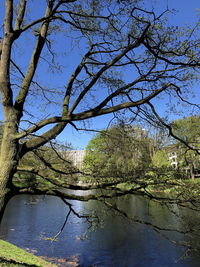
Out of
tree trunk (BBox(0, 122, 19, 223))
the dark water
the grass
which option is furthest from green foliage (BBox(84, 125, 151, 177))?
the dark water

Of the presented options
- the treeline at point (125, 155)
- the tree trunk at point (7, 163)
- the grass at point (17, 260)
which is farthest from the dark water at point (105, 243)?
the tree trunk at point (7, 163)

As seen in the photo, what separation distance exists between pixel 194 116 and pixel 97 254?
25.4 ft

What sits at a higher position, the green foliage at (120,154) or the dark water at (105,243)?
the green foliage at (120,154)

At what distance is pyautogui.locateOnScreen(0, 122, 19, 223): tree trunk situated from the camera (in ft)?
10.5

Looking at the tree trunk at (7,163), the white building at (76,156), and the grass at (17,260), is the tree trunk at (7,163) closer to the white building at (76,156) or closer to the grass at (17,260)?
the white building at (76,156)

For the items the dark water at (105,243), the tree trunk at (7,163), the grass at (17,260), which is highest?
the tree trunk at (7,163)

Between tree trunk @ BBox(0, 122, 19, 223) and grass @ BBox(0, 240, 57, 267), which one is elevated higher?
tree trunk @ BBox(0, 122, 19, 223)

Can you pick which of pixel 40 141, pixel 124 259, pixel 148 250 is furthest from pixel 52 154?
pixel 148 250

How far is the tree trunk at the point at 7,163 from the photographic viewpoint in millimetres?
3213

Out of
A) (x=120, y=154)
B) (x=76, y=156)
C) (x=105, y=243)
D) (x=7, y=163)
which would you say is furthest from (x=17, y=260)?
(x=105, y=243)

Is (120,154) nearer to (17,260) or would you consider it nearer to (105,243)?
(17,260)

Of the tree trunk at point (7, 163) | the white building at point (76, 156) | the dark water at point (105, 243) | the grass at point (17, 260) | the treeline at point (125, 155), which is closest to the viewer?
the tree trunk at point (7, 163)

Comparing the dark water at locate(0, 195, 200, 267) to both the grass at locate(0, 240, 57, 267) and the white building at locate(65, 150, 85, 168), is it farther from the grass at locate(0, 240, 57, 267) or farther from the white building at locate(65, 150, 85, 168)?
the white building at locate(65, 150, 85, 168)

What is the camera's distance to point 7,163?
10.8 feet
